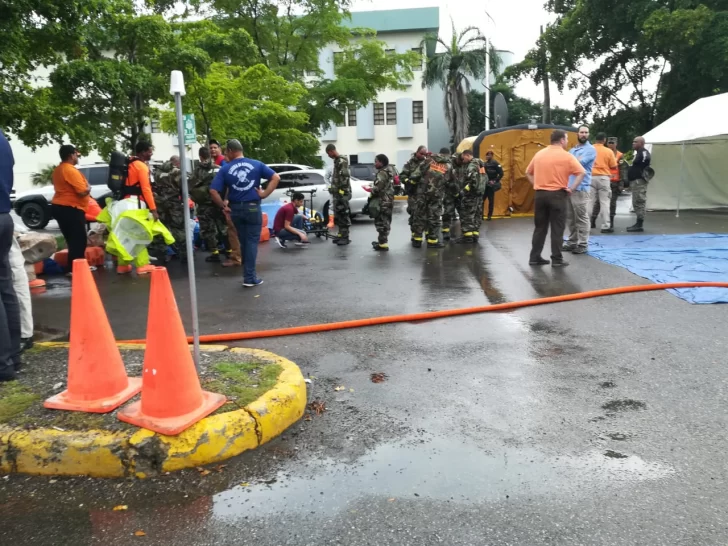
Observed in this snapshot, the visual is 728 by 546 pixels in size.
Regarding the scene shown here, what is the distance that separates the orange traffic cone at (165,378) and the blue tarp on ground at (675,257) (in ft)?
18.6

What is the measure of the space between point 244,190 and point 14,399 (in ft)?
14.0

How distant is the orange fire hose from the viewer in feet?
18.3

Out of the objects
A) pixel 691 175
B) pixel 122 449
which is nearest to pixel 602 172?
pixel 691 175

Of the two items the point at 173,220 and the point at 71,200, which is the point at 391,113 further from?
the point at 71,200

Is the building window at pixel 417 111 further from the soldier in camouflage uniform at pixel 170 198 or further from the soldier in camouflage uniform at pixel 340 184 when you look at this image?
the soldier in camouflage uniform at pixel 170 198

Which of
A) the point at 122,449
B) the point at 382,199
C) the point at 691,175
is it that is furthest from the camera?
the point at 691,175

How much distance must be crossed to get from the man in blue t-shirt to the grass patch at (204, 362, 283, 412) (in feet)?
11.7

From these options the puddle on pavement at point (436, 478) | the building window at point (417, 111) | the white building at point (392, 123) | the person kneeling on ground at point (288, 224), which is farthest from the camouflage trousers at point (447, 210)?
the building window at point (417, 111)

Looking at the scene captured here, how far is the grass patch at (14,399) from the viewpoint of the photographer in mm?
3582

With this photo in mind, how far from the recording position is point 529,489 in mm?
2953

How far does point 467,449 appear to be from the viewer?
338 centimetres

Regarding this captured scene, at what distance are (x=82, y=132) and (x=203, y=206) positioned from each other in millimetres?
3299

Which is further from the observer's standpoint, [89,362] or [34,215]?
[34,215]

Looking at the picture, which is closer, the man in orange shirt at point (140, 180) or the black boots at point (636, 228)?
the man in orange shirt at point (140, 180)
